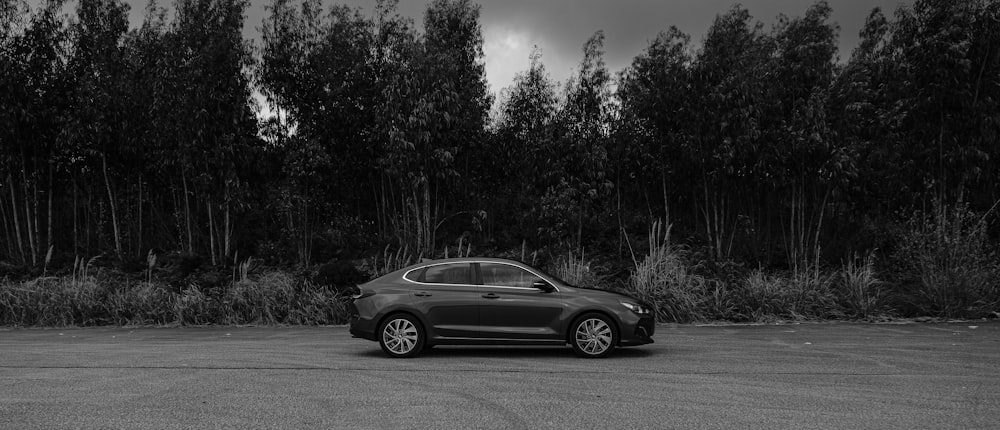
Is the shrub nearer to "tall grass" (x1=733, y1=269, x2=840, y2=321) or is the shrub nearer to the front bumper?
"tall grass" (x1=733, y1=269, x2=840, y2=321)

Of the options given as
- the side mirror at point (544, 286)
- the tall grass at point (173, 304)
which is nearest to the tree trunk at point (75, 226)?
the tall grass at point (173, 304)

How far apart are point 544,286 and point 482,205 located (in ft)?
41.9

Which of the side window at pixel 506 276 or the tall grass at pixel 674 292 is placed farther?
the tall grass at pixel 674 292

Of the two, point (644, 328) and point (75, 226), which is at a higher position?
point (75, 226)

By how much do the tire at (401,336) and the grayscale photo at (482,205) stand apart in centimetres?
3

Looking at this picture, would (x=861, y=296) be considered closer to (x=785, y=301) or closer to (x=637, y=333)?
(x=785, y=301)

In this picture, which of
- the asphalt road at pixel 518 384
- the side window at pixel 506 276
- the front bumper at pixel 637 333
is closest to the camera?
the asphalt road at pixel 518 384

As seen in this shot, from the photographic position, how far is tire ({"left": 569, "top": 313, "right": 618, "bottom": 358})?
372 inches

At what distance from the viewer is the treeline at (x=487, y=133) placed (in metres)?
17.6

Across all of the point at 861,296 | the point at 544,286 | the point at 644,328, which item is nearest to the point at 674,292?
the point at 861,296

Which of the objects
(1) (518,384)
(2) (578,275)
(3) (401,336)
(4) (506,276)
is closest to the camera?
(1) (518,384)

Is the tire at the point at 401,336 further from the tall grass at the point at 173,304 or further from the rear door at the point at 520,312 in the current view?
the tall grass at the point at 173,304

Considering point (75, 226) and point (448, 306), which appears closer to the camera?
point (448, 306)

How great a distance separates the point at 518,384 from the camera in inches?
299
